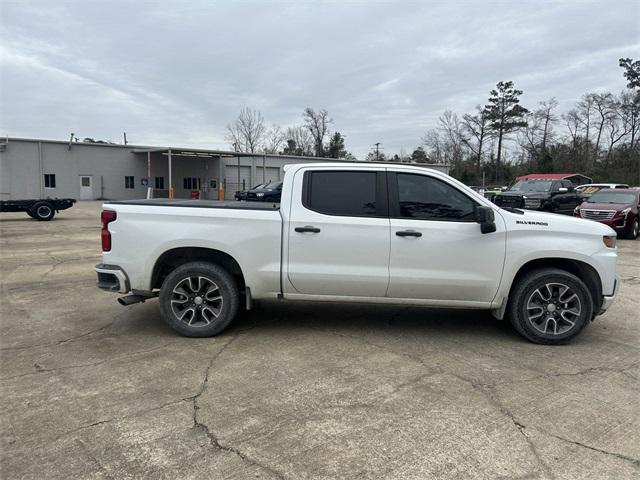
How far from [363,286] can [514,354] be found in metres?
1.59

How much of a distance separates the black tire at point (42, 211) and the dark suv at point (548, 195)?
18269mm

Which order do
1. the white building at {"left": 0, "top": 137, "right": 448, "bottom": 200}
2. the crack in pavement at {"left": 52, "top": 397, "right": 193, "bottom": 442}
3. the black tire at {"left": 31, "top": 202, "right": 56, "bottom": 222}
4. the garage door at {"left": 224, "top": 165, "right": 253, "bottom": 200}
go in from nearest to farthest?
1. the crack in pavement at {"left": 52, "top": 397, "right": 193, "bottom": 442}
2. the black tire at {"left": 31, "top": 202, "right": 56, "bottom": 222}
3. the white building at {"left": 0, "top": 137, "right": 448, "bottom": 200}
4. the garage door at {"left": 224, "top": 165, "right": 253, "bottom": 200}

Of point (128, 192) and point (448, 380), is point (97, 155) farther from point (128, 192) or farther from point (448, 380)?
point (448, 380)

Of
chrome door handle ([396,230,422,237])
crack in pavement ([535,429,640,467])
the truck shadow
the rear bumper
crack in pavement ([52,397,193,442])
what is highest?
chrome door handle ([396,230,422,237])

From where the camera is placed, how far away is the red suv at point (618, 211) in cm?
1549

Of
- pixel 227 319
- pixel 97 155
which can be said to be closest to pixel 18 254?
pixel 227 319

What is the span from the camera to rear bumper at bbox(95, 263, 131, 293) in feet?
16.4

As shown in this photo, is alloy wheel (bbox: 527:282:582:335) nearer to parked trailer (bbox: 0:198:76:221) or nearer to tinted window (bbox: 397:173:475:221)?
tinted window (bbox: 397:173:475:221)

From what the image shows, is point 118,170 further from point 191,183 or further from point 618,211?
point 618,211

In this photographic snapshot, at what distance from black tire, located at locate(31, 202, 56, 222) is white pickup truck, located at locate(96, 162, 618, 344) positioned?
17.1 metres

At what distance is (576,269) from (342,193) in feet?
8.60

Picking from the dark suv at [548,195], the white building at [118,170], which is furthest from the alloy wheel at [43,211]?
the dark suv at [548,195]

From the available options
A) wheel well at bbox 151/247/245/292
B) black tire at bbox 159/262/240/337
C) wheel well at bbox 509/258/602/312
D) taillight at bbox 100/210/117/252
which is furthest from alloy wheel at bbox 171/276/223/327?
wheel well at bbox 509/258/602/312

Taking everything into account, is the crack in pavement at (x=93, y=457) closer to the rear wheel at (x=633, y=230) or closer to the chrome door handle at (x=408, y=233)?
the chrome door handle at (x=408, y=233)
